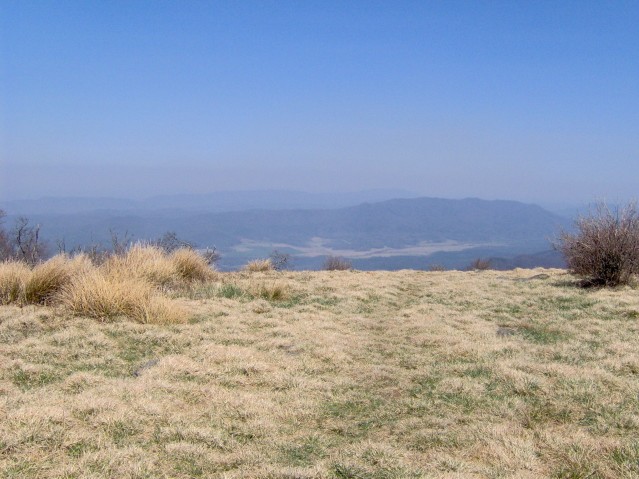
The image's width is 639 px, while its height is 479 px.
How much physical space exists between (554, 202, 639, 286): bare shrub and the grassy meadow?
142 inches

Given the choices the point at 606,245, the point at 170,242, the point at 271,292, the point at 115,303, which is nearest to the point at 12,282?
the point at 115,303

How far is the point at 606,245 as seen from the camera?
Result: 14.8 metres

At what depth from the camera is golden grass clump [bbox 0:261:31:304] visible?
9.34 meters

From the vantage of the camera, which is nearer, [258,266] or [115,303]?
[115,303]

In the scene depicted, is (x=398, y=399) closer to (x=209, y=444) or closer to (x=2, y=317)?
(x=209, y=444)

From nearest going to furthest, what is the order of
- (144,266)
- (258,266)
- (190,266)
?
1. (144,266)
2. (190,266)
3. (258,266)

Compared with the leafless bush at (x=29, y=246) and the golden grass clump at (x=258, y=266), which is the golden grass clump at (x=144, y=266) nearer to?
the leafless bush at (x=29, y=246)

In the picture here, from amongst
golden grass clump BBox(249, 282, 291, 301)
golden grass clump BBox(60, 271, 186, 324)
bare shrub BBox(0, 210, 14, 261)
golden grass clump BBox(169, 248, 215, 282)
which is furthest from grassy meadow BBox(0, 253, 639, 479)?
bare shrub BBox(0, 210, 14, 261)

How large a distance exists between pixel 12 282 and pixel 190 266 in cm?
487

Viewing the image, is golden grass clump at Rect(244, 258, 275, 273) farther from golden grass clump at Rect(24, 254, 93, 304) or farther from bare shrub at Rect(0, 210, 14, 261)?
golden grass clump at Rect(24, 254, 93, 304)

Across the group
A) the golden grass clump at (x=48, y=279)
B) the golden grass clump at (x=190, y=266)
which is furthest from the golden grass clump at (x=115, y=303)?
the golden grass clump at (x=190, y=266)

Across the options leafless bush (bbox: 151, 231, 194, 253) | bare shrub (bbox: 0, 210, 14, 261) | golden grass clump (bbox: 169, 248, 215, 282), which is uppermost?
leafless bush (bbox: 151, 231, 194, 253)

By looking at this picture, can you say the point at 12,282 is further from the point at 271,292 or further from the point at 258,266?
the point at 258,266

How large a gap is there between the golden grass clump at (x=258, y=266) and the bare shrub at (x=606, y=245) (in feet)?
33.8
